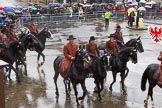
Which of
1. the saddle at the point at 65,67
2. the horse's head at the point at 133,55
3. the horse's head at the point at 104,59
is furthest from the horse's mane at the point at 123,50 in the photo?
the saddle at the point at 65,67

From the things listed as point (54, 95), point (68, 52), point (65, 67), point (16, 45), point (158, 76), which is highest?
point (68, 52)

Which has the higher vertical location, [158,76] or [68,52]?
[68,52]

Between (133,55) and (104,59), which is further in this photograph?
(133,55)

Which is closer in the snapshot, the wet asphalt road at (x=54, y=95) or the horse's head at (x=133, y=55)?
the wet asphalt road at (x=54, y=95)

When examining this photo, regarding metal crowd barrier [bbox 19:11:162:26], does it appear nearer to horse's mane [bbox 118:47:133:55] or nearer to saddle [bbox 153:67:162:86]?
horse's mane [bbox 118:47:133:55]

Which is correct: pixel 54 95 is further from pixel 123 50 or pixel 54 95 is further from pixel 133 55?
pixel 133 55

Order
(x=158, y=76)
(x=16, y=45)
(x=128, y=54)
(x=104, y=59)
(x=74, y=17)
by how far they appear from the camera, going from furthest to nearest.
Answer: (x=74, y=17) → (x=16, y=45) → (x=128, y=54) → (x=104, y=59) → (x=158, y=76)

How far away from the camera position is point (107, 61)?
554 inches

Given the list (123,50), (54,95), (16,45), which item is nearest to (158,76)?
(123,50)

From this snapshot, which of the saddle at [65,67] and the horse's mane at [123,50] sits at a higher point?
the horse's mane at [123,50]

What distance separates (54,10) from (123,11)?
8475 mm

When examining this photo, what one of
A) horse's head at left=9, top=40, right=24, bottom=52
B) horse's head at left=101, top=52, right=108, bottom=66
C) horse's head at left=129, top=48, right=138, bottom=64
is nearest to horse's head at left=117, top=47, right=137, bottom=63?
horse's head at left=129, top=48, right=138, bottom=64

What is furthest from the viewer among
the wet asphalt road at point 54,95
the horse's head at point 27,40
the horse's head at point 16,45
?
the horse's head at point 27,40

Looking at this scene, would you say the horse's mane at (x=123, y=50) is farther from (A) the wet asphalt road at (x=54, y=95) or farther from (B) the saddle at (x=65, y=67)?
(B) the saddle at (x=65, y=67)
